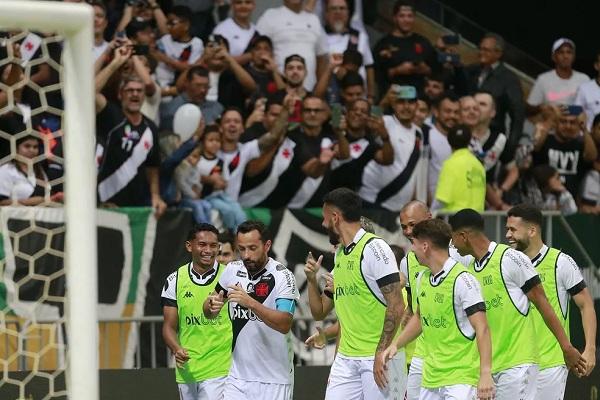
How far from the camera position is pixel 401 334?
34.5ft

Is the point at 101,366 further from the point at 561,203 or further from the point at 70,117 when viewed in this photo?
the point at 70,117

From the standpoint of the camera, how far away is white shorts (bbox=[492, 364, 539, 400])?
34.8 feet

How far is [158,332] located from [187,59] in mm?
3296

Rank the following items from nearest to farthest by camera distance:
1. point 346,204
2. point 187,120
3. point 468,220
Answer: point 468,220 < point 346,204 < point 187,120

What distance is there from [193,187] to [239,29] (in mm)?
2575

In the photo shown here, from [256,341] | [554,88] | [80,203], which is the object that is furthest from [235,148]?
[80,203]

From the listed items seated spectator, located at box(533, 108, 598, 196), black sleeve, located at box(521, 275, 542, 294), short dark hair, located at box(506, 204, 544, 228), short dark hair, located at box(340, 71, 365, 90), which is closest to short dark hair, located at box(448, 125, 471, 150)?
short dark hair, located at box(340, 71, 365, 90)

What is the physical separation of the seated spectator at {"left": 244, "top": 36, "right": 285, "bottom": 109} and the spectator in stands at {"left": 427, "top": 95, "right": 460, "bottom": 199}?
1.76m

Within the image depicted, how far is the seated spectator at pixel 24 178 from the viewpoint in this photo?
9422mm

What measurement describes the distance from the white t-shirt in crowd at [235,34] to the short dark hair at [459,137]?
267 centimetres

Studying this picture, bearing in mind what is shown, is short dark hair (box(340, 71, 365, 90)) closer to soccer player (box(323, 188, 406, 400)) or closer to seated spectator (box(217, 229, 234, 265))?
seated spectator (box(217, 229, 234, 265))

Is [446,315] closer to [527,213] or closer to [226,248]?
[527,213]

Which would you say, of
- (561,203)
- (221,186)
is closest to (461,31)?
(561,203)

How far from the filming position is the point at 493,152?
15766 millimetres
